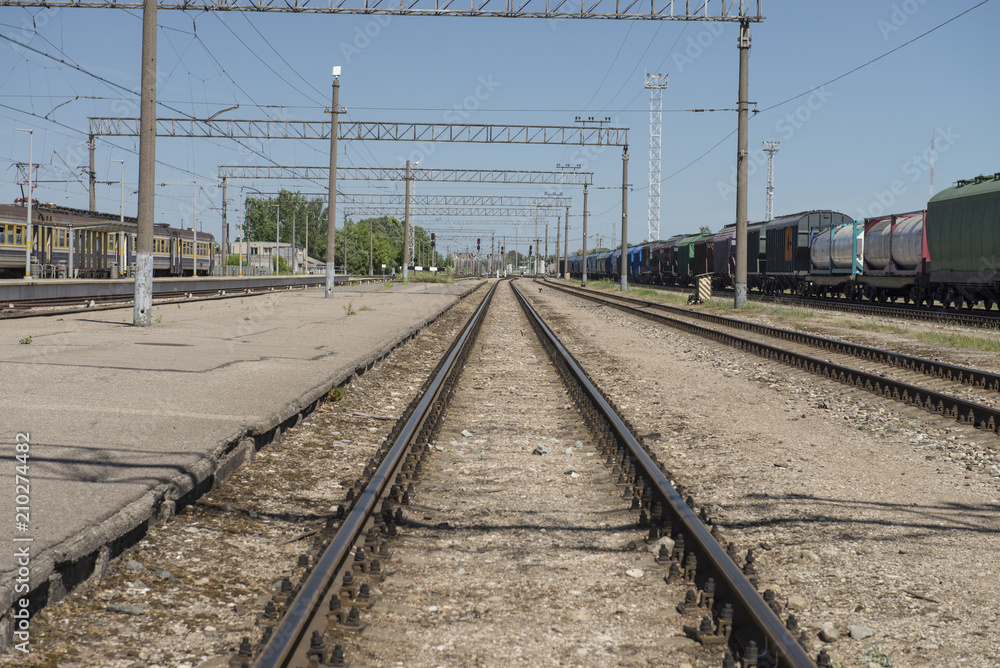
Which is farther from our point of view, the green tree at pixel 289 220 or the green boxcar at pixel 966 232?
the green tree at pixel 289 220

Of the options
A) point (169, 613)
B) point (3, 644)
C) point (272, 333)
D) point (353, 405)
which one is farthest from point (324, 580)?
point (272, 333)

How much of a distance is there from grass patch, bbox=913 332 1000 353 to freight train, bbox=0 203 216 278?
3015 cm

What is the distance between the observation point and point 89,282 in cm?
3064

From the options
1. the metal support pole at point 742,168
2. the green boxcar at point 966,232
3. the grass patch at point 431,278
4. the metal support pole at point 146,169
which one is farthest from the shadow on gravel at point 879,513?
the grass patch at point 431,278

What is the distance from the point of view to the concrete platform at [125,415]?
13.5 ft

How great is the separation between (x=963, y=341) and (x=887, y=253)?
13149 millimetres

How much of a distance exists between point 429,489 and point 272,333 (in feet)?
39.2

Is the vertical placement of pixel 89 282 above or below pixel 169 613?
above

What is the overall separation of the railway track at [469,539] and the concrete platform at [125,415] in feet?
3.42

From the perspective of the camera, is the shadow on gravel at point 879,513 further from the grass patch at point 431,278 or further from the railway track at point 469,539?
the grass patch at point 431,278

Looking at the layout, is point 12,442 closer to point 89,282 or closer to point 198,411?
point 198,411

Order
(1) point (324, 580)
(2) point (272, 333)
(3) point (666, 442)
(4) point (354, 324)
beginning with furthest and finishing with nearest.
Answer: (4) point (354, 324) → (2) point (272, 333) → (3) point (666, 442) → (1) point (324, 580)

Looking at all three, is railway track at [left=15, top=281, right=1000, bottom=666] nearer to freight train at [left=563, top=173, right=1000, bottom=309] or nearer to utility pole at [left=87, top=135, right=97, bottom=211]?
freight train at [left=563, top=173, right=1000, bottom=309]

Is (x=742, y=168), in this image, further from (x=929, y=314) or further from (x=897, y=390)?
(x=897, y=390)
